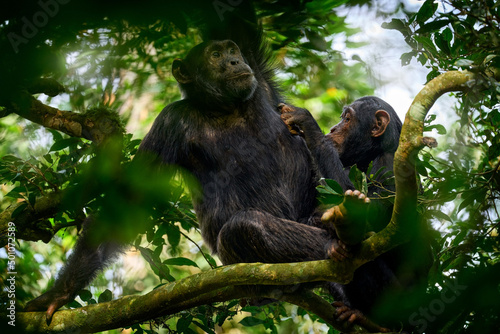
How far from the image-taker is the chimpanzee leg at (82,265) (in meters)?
5.02

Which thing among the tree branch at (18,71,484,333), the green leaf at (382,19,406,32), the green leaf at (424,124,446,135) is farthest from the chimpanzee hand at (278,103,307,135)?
the tree branch at (18,71,484,333)

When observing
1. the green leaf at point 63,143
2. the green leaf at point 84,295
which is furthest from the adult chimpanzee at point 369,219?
the green leaf at point 84,295

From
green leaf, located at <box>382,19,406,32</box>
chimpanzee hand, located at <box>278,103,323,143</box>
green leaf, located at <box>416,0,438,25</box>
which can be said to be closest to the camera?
green leaf, located at <box>416,0,438,25</box>

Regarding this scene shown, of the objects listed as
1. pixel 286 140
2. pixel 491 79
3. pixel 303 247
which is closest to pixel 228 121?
pixel 286 140

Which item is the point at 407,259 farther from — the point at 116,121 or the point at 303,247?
the point at 116,121

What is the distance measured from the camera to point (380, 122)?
6.28m

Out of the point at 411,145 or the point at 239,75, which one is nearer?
the point at 411,145

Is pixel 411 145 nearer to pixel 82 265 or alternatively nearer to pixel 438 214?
pixel 438 214

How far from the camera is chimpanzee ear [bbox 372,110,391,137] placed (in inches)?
244

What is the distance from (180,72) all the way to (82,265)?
2554mm

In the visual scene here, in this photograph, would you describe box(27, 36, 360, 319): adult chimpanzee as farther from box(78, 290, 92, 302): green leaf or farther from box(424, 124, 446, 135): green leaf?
box(424, 124, 446, 135): green leaf

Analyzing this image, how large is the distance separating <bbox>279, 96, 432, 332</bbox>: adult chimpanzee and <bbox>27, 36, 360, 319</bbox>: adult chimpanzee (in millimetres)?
381

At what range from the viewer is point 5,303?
3.53 meters

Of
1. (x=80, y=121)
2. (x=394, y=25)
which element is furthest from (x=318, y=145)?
(x=80, y=121)
